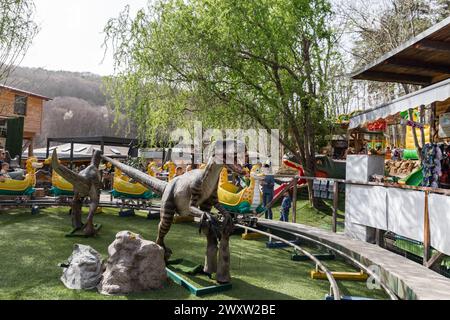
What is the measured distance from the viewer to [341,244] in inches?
267

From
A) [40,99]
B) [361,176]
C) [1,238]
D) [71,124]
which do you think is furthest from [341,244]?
[71,124]

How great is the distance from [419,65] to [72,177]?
27.7 ft

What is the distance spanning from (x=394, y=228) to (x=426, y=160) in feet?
8.58

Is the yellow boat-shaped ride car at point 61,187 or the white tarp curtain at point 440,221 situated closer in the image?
the white tarp curtain at point 440,221

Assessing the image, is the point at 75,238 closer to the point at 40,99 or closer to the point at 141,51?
the point at 141,51

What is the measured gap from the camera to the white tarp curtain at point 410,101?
5594 millimetres

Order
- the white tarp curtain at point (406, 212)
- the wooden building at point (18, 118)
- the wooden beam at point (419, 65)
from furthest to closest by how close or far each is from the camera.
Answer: the wooden building at point (18, 118), the wooden beam at point (419, 65), the white tarp curtain at point (406, 212)

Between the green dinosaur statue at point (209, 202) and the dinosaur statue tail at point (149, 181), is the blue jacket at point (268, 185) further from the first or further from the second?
the green dinosaur statue at point (209, 202)

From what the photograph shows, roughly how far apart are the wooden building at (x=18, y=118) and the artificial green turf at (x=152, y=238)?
10.6 metres

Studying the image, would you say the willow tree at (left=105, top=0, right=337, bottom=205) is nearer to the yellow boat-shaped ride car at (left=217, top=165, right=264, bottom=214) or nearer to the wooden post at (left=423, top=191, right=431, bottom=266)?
the yellow boat-shaped ride car at (left=217, top=165, right=264, bottom=214)

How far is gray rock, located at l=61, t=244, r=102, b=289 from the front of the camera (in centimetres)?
455

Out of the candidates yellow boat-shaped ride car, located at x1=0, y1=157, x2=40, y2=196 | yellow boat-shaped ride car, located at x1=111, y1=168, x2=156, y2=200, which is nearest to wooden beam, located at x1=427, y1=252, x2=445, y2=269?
yellow boat-shaped ride car, located at x1=111, y1=168, x2=156, y2=200

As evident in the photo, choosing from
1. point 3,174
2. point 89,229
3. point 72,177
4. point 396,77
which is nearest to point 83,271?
point 89,229

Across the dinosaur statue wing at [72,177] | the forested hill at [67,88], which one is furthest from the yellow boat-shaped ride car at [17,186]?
the forested hill at [67,88]
